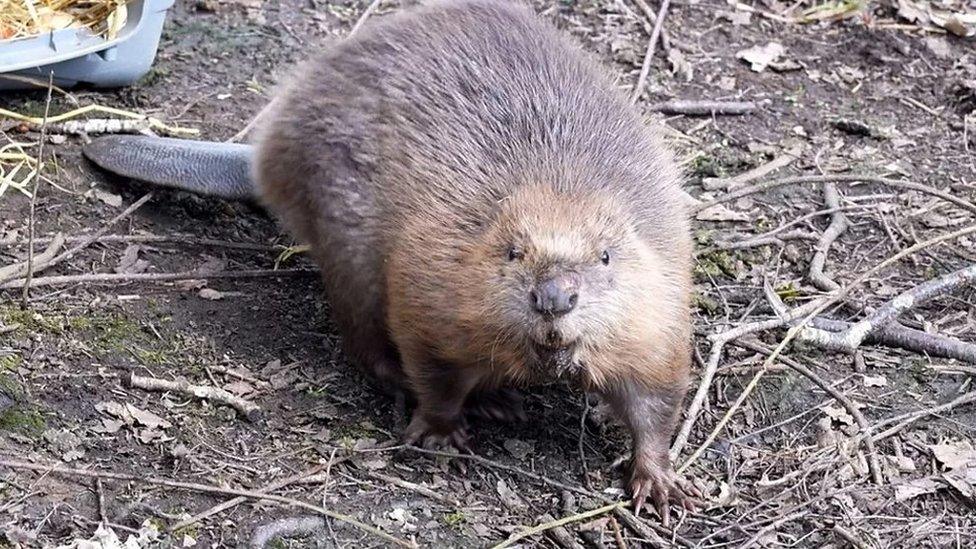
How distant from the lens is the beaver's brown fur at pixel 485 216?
3668mm

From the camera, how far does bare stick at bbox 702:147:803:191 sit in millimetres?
5445

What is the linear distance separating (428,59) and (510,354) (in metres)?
1.18

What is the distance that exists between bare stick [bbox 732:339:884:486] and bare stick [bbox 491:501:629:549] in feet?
2.60

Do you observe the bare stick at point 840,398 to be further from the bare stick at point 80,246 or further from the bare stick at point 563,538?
the bare stick at point 80,246

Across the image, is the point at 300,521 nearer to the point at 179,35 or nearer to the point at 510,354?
the point at 510,354

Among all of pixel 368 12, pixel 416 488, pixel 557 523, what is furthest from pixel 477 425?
pixel 368 12

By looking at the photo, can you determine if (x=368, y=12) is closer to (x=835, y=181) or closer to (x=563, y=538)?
(x=835, y=181)

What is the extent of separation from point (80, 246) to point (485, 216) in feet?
5.43

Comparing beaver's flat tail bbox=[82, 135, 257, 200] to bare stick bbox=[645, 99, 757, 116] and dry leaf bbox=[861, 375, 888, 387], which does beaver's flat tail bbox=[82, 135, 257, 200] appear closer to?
bare stick bbox=[645, 99, 757, 116]

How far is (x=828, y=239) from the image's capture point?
200 inches

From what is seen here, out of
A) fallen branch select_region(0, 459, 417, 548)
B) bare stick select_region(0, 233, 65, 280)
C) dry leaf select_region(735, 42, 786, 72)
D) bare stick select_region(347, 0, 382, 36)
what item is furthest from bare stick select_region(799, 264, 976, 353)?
bare stick select_region(347, 0, 382, 36)

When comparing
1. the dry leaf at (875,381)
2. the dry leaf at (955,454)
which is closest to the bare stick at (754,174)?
the dry leaf at (875,381)

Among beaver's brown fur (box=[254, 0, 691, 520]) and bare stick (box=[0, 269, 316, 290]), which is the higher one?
beaver's brown fur (box=[254, 0, 691, 520])

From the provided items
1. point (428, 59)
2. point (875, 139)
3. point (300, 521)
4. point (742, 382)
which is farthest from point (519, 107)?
point (875, 139)
